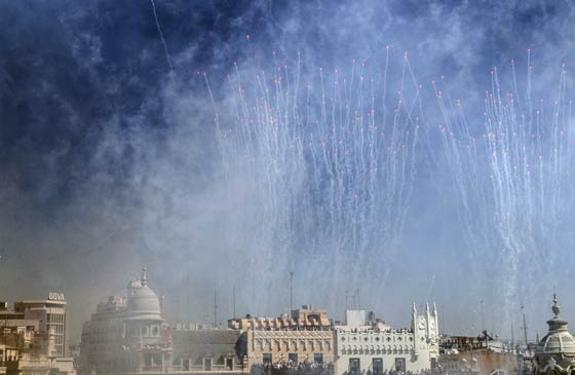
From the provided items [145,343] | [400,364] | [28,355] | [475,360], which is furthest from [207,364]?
[475,360]

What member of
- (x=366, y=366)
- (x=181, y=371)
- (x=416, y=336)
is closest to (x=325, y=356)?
(x=366, y=366)

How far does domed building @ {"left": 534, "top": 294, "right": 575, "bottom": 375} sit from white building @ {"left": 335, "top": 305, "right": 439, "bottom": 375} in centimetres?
5681

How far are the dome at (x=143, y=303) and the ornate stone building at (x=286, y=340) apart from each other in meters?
14.7

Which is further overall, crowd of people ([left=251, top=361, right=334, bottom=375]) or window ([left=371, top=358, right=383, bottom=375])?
window ([left=371, top=358, right=383, bottom=375])

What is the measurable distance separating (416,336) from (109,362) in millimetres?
46514

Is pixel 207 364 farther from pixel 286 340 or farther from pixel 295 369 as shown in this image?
pixel 286 340

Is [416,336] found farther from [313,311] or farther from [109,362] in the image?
[109,362]

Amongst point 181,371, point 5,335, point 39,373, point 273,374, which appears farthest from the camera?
point 273,374

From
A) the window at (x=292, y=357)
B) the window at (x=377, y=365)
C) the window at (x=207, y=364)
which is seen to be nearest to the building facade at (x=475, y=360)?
the window at (x=377, y=365)

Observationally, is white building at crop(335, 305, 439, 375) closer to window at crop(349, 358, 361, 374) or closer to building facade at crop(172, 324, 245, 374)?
window at crop(349, 358, 361, 374)

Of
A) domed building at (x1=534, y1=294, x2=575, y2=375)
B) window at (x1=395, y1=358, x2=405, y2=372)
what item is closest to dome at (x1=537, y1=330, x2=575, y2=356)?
domed building at (x1=534, y1=294, x2=575, y2=375)

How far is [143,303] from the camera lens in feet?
322

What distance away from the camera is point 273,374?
10219cm

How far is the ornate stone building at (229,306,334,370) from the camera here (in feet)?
352
